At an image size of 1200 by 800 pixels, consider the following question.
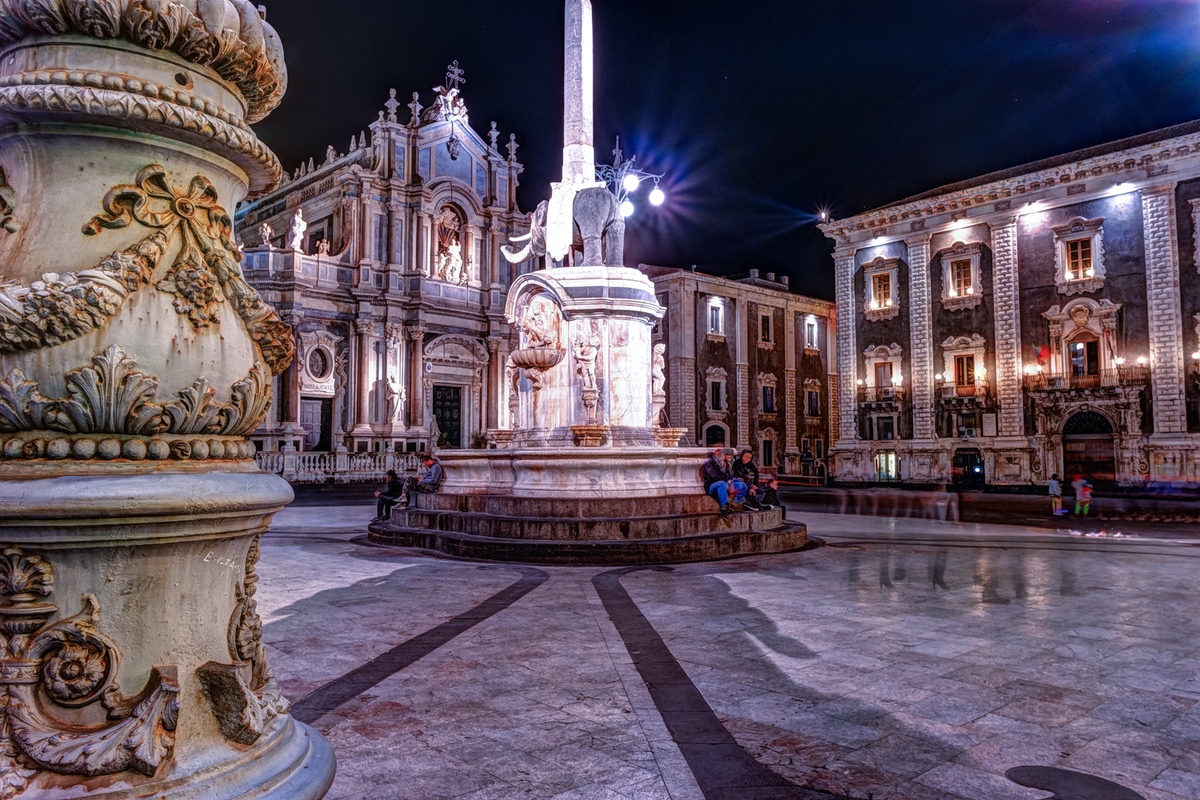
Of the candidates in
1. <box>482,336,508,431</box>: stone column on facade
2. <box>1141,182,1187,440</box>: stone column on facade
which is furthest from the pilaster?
<box>1141,182,1187,440</box>: stone column on facade

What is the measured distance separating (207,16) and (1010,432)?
35.8 m

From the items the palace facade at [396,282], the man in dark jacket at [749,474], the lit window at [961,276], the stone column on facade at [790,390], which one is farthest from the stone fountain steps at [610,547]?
the stone column on facade at [790,390]

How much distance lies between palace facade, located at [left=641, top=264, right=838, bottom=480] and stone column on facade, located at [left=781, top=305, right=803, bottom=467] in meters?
0.06

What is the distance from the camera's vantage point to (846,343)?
39.2 meters

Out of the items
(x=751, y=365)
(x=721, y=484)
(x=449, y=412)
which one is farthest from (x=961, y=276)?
(x=721, y=484)

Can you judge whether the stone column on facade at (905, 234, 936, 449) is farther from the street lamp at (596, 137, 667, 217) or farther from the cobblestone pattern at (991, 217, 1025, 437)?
the street lamp at (596, 137, 667, 217)

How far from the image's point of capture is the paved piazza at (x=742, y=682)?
3.29m

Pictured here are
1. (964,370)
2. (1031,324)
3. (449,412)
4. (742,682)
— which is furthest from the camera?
(449,412)

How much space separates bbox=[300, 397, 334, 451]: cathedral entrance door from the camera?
109 feet

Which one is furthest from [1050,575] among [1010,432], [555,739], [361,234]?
[361,234]

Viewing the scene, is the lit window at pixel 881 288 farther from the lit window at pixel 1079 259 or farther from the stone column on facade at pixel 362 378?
the stone column on facade at pixel 362 378

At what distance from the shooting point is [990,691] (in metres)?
4.41

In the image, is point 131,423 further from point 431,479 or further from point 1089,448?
point 1089,448

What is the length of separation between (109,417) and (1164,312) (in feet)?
118
